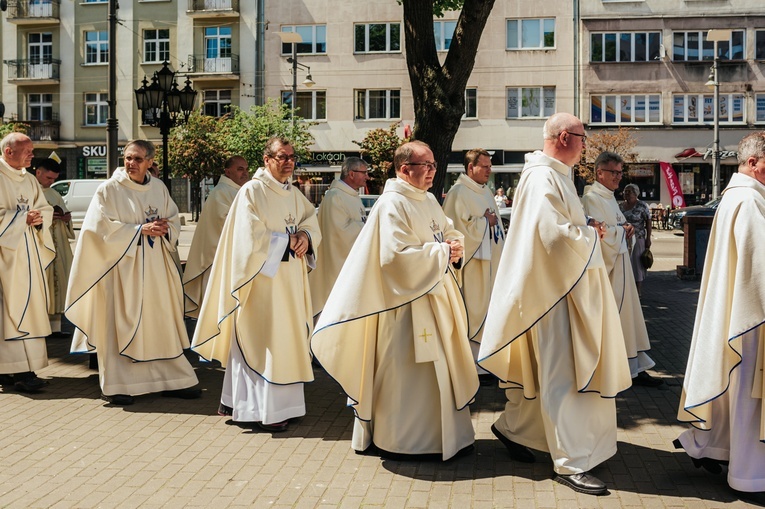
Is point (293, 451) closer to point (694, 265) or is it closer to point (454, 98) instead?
point (454, 98)

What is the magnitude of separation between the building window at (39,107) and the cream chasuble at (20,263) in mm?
39657

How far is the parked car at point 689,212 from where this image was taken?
2805cm

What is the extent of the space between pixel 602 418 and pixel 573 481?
0.43 m

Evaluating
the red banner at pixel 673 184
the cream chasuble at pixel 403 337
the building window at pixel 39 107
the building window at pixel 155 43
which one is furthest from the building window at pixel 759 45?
the cream chasuble at pixel 403 337

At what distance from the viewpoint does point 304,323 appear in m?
6.82

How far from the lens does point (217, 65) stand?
137 ft

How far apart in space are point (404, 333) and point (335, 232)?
166 inches

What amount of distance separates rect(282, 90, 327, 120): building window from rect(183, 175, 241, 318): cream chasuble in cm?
3275

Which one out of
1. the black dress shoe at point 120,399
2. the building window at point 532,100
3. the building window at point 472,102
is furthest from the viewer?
the building window at point 472,102

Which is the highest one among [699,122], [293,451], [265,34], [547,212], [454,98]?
[265,34]

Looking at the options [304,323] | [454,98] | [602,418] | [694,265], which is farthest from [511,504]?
[694,265]

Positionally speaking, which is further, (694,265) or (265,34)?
→ (265,34)

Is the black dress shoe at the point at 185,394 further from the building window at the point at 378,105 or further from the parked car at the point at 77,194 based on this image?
the building window at the point at 378,105

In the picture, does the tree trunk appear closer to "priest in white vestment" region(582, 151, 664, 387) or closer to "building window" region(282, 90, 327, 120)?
"priest in white vestment" region(582, 151, 664, 387)
